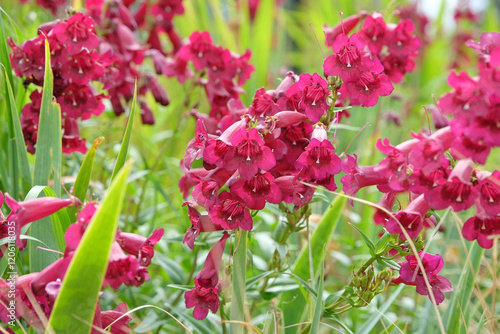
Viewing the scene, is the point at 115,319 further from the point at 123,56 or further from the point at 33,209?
the point at 123,56

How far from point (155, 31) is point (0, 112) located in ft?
2.07

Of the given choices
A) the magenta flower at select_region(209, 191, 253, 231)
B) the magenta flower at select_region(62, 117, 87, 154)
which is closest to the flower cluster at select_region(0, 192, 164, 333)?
the magenta flower at select_region(209, 191, 253, 231)

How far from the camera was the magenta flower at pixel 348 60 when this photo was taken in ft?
3.00

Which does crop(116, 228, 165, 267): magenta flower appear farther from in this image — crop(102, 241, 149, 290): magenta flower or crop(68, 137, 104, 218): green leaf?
crop(68, 137, 104, 218): green leaf

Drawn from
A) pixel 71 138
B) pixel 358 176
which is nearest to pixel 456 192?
pixel 358 176

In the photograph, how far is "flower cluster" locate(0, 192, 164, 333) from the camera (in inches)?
28.7

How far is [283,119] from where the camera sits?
90cm

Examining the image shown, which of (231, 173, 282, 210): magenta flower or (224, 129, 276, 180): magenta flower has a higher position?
(224, 129, 276, 180): magenta flower

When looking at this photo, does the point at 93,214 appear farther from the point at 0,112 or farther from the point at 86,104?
the point at 0,112

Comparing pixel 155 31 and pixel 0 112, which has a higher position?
pixel 155 31

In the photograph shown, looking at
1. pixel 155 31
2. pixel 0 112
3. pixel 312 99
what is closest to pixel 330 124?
pixel 312 99

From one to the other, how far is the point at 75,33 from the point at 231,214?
0.60 meters

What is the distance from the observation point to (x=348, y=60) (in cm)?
92

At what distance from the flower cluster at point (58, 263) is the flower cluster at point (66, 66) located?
450 mm
